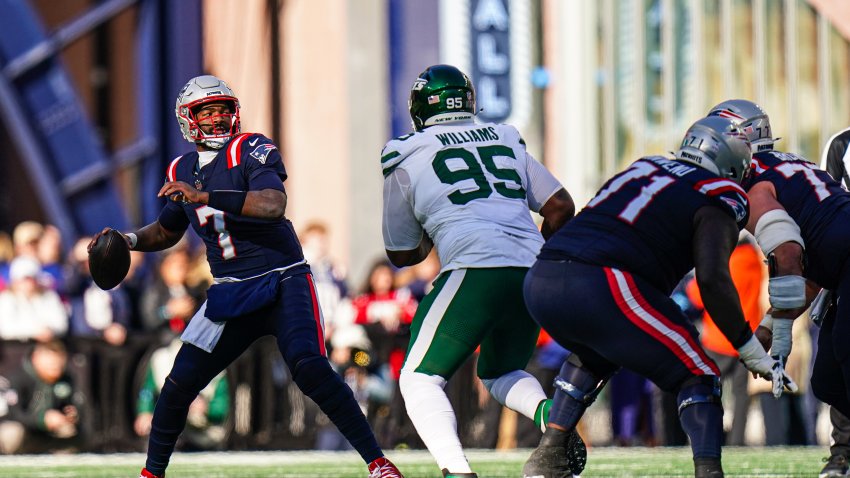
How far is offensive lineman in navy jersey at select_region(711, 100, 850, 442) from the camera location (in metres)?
6.53

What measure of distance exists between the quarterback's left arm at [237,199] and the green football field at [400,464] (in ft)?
7.59

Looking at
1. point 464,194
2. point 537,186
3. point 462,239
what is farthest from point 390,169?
point 537,186

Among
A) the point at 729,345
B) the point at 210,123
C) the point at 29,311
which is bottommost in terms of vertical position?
the point at 729,345

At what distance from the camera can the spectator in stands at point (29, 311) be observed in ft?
40.7

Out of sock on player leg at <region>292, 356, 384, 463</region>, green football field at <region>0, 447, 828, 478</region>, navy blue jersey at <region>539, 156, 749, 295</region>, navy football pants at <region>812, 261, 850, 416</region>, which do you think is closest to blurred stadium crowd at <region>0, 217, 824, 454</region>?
green football field at <region>0, 447, 828, 478</region>

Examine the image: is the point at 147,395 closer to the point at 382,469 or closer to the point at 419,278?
the point at 419,278

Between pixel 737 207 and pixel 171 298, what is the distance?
7479 mm

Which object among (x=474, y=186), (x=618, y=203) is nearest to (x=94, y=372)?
(x=474, y=186)

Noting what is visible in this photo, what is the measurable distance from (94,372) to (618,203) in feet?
23.6

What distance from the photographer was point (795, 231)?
655 cm

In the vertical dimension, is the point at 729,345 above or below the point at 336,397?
below

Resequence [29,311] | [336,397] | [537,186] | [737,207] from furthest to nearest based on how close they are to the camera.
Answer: [29,311] < [336,397] < [537,186] < [737,207]

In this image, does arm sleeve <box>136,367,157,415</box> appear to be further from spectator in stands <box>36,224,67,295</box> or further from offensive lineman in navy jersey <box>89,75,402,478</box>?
offensive lineman in navy jersey <box>89,75,402,478</box>

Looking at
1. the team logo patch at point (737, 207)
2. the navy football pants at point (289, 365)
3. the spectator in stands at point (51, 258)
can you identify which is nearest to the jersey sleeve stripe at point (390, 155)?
the navy football pants at point (289, 365)
